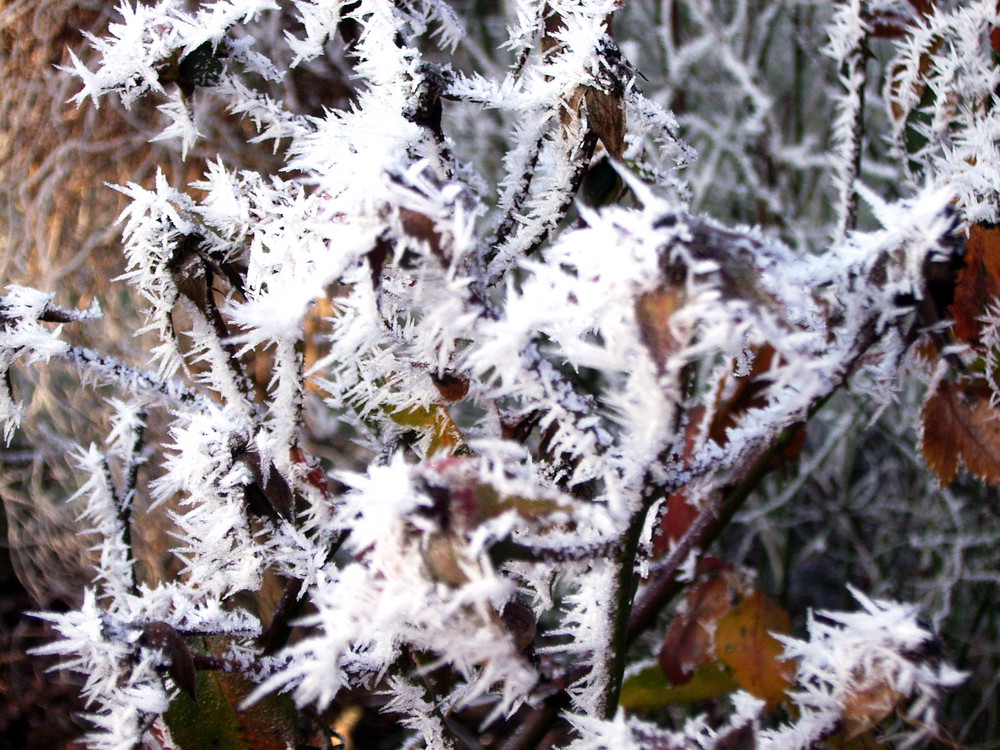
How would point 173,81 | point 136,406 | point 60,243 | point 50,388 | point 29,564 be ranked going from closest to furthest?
point 173,81 < point 136,406 < point 60,243 < point 50,388 < point 29,564

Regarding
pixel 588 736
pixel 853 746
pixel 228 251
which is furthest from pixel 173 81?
pixel 853 746

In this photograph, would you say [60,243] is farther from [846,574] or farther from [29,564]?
[846,574]

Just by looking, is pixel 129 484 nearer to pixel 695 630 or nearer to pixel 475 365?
pixel 475 365

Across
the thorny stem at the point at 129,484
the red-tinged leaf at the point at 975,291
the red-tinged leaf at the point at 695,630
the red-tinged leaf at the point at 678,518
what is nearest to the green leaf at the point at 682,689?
the red-tinged leaf at the point at 695,630

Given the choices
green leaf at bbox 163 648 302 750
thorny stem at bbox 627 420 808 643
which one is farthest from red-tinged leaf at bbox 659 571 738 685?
green leaf at bbox 163 648 302 750

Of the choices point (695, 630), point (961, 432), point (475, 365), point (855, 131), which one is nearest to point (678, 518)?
point (695, 630)

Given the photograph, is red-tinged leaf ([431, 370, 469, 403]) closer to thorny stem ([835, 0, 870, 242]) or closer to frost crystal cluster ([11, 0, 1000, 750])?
frost crystal cluster ([11, 0, 1000, 750])
